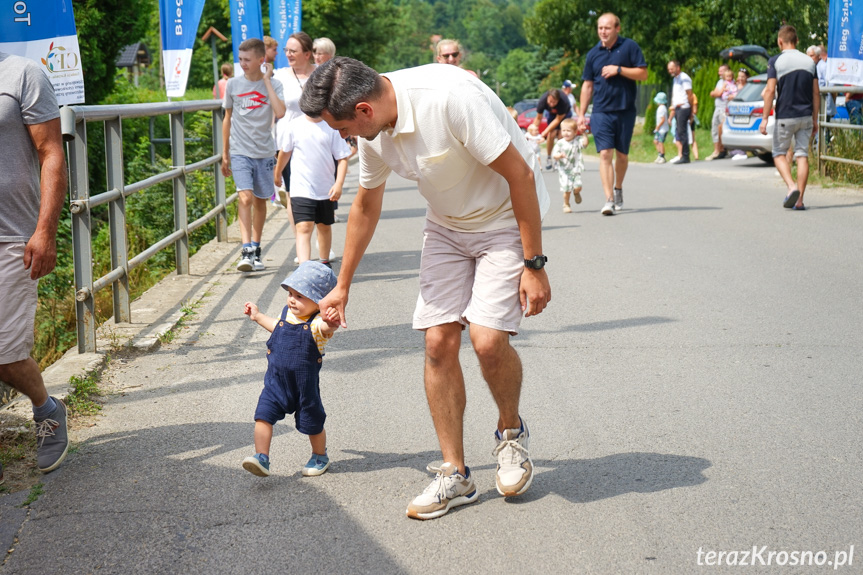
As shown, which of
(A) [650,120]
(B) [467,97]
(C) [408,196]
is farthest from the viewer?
(A) [650,120]

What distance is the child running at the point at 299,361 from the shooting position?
4.23 meters

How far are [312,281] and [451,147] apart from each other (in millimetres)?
918

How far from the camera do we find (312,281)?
423 cm

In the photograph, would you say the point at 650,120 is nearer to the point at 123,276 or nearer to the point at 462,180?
the point at 123,276

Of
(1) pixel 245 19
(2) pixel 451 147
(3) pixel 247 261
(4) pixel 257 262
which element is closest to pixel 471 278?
(2) pixel 451 147

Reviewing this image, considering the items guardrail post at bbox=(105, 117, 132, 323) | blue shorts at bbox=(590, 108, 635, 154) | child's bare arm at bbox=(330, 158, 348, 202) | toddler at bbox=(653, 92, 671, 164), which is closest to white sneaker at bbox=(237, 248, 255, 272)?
child's bare arm at bbox=(330, 158, 348, 202)

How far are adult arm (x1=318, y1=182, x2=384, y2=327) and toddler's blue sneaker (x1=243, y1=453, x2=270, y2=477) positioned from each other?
63 centimetres

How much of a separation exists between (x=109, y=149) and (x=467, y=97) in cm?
385

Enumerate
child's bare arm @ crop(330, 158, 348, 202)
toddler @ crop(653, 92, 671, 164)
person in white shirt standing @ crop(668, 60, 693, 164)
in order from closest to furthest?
1. child's bare arm @ crop(330, 158, 348, 202)
2. person in white shirt standing @ crop(668, 60, 693, 164)
3. toddler @ crop(653, 92, 671, 164)

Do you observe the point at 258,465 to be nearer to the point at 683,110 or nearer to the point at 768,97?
the point at 768,97

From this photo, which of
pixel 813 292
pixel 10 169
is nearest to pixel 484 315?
pixel 10 169

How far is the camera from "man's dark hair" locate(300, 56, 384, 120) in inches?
137

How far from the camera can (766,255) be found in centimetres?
942

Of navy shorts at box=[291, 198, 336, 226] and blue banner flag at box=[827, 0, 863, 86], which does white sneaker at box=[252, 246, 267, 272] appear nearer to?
navy shorts at box=[291, 198, 336, 226]
